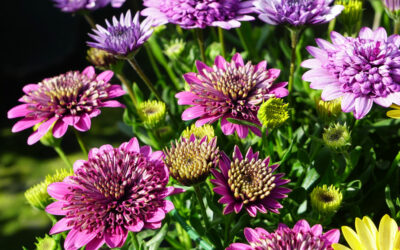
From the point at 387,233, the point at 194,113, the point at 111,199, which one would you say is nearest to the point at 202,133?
the point at 194,113

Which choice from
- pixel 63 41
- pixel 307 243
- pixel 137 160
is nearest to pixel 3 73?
pixel 63 41

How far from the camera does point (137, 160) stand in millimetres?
586

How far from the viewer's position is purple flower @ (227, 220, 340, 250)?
0.48 metres

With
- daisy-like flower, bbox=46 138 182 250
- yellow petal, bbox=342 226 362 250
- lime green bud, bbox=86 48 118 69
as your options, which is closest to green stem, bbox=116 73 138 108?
lime green bud, bbox=86 48 118 69

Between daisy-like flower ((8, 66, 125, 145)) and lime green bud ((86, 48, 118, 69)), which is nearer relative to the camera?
daisy-like flower ((8, 66, 125, 145))

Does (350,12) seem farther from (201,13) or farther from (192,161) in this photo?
(192,161)

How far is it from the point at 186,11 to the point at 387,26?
0.35 m

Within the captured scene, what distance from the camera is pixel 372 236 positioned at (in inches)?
19.4

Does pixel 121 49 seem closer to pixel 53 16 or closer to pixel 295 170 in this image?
pixel 295 170

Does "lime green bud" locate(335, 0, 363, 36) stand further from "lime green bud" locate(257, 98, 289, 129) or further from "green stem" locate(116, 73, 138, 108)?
"green stem" locate(116, 73, 138, 108)

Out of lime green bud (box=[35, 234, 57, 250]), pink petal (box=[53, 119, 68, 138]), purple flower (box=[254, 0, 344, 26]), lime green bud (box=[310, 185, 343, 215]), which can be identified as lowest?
lime green bud (box=[310, 185, 343, 215])

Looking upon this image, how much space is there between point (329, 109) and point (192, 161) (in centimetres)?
23

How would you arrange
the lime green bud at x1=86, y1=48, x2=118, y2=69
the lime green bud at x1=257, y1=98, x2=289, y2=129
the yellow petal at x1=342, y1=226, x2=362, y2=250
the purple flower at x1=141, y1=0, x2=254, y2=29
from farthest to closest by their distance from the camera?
1. the lime green bud at x1=86, y1=48, x2=118, y2=69
2. the purple flower at x1=141, y1=0, x2=254, y2=29
3. the lime green bud at x1=257, y1=98, x2=289, y2=129
4. the yellow petal at x1=342, y1=226, x2=362, y2=250

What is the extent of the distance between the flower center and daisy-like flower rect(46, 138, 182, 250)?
0.22 ft
